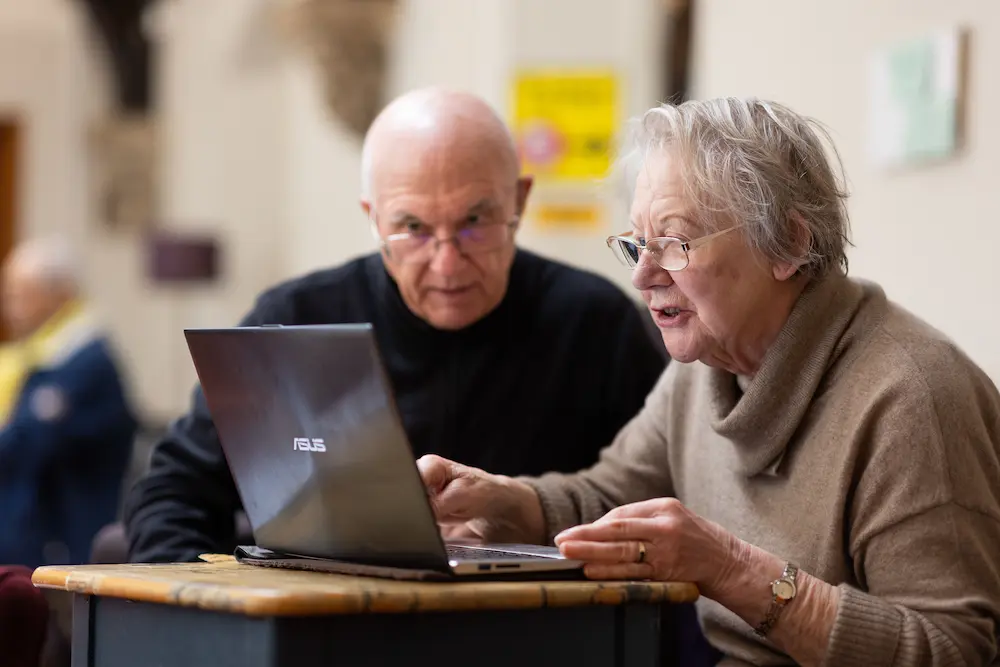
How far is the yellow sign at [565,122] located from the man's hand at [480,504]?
143 inches

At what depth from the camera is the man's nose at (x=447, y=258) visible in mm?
2625

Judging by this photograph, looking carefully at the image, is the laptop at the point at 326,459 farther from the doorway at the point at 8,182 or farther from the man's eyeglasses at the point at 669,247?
the doorway at the point at 8,182

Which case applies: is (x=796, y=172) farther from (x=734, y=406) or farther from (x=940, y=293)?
(x=940, y=293)

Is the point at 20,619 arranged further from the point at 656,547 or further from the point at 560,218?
the point at 560,218

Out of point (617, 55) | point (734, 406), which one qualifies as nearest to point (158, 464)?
point (734, 406)

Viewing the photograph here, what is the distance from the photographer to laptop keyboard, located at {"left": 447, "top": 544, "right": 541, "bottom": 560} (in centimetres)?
174

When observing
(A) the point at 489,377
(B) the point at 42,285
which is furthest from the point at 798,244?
(B) the point at 42,285

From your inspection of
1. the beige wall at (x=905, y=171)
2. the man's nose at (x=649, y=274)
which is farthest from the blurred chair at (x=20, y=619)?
the beige wall at (x=905, y=171)

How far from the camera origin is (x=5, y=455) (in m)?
5.09

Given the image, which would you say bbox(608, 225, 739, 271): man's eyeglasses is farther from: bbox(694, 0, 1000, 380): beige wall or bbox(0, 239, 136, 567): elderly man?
bbox(0, 239, 136, 567): elderly man

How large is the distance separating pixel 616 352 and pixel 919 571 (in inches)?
41.7

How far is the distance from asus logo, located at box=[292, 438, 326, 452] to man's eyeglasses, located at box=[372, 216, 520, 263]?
36.7 inches

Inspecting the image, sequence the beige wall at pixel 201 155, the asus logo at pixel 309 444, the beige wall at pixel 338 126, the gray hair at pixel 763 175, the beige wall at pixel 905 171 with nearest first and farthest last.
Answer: the asus logo at pixel 309 444 → the gray hair at pixel 763 175 → the beige wall at pixel 905 171 → the beige wall at pixel 338 126 → the beige wall at pixel 201 155

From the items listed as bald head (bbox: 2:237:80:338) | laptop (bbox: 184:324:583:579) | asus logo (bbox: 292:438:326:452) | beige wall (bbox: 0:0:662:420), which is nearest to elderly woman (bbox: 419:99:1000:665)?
laptop (bbox: 184:324:583:579)
